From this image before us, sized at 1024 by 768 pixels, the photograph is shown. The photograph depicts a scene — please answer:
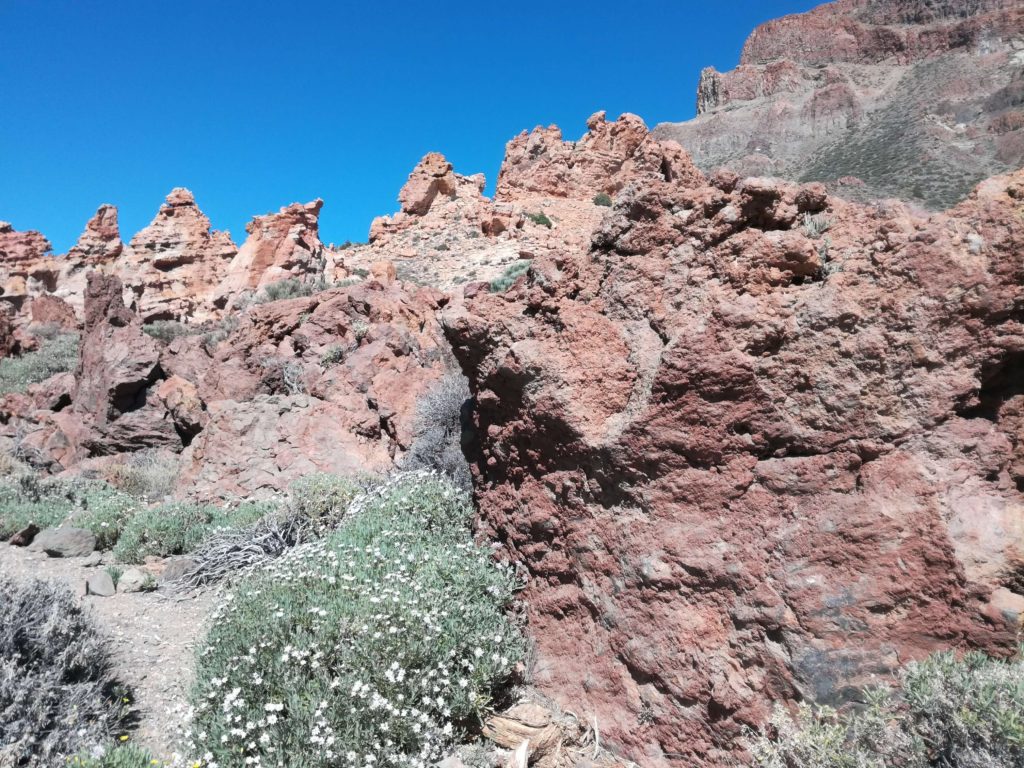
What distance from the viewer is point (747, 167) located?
41.3 metres

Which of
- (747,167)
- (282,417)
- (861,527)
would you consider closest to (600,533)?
(861,527)

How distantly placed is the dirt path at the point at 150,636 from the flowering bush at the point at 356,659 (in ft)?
1.25

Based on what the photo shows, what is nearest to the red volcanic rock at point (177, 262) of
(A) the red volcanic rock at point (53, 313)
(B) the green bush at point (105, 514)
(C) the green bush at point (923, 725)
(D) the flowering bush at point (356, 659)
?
(A) the red volcanic rock at point (53, 313)

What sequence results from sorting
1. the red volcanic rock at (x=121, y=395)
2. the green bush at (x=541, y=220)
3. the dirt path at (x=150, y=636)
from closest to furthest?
the dirt path at (x=150, y=636)
the red volcanic rock at (x=121, y=395)
the green bush at (x=541, y=220)

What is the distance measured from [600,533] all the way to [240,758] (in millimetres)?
1858

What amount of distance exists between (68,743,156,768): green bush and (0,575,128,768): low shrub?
168 mm

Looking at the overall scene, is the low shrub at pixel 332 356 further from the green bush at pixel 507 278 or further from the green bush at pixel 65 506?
the green bush at pixel 507 278

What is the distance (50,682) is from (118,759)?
758 millimetres

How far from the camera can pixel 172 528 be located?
5.65m

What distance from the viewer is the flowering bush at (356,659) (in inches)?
103

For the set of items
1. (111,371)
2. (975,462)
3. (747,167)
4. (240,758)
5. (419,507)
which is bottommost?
(240,758)

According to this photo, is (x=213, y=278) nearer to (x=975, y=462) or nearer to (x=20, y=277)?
(x=20, y=277)

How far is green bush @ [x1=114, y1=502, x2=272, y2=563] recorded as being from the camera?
5504 millimetres

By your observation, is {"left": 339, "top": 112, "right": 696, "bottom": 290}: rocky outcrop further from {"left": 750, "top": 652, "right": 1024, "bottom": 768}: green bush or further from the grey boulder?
{"left": 750, "top": 652, "right": 1024, "bottom": 768}: green bush
